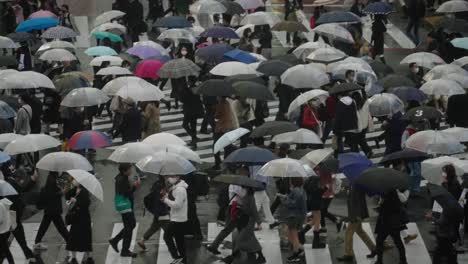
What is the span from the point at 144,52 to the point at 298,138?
25.4 ft

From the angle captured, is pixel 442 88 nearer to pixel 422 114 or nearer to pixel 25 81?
pixel 422 114

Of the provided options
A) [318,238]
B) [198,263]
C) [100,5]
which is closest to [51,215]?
[198,263]

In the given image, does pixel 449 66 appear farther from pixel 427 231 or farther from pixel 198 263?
pixel 198 263

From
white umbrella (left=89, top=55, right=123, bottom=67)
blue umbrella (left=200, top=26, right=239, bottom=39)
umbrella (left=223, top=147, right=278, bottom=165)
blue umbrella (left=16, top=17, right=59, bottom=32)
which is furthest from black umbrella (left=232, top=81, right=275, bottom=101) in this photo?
blue umbrella (left=16, top=17, right=59, bottom=32)

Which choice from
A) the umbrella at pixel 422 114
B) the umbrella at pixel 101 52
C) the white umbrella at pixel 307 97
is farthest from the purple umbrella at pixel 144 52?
the umbrella at pixel 422 114

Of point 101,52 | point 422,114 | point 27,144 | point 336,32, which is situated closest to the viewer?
point 27,144

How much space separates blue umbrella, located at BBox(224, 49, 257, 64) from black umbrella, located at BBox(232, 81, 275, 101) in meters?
3.28

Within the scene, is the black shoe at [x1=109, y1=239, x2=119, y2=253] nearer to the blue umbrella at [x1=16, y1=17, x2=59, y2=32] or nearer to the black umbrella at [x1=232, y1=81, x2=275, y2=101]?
the black umbrella at [x1=232, y1=81, x2=275, y2=101]

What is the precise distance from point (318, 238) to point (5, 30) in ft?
55.5

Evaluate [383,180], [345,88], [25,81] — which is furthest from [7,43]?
[383,180]

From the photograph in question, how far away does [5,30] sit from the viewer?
116ft

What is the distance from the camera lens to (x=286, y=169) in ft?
64.1

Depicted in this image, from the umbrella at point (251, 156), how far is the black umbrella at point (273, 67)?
A: 18.3 feet

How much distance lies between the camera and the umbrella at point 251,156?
67.5 feet
